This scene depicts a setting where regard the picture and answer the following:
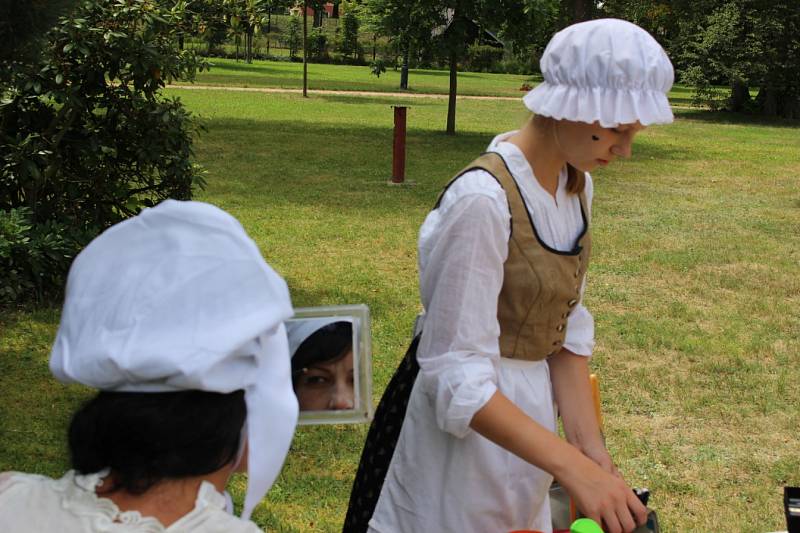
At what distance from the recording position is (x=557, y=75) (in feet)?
6.03

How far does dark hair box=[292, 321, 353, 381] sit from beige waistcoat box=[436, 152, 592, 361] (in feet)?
1.14

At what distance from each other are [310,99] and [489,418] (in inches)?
945

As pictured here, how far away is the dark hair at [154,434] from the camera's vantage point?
116 centimetres

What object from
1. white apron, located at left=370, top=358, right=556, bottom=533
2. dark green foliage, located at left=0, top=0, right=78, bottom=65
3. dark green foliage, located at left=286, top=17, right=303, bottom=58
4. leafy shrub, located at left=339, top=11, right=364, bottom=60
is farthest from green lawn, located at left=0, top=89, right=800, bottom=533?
dark green foliage, located at left=286, top=17, right=303, bottom=58

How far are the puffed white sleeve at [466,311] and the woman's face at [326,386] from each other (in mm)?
194

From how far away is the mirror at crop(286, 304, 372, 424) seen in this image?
5.39 ft

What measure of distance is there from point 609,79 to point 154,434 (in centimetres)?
104

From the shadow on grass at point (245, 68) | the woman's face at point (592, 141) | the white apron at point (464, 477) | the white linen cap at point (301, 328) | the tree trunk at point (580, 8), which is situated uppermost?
the tree trunk at point (580, 8)

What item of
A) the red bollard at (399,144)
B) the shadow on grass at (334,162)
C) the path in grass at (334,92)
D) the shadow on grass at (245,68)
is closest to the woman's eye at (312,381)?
the shadow on grass at (334,162)

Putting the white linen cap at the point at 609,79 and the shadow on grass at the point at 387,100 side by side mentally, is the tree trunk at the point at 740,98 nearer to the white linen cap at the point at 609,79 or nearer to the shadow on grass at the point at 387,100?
the shadow on grass at the point at 387,100

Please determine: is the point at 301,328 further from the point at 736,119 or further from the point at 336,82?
the point at 336,82

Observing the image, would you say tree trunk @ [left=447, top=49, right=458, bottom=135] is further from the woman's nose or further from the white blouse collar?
the white blouse collar

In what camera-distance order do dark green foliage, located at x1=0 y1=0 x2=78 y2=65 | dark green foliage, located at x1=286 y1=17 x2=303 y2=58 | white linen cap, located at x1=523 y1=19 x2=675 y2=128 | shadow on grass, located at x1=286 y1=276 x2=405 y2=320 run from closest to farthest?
white linen cap, located at x1=523 y1=19 x2=675 y2=128 → dark green foliage, located at x1=0 y1=0 x2=78 y2=65 → shadow on grass, located at x1=286 y1=276 x2=405 y2=320 → dark green foliage, located at x1=286 y1=17 x2=303 y2=58

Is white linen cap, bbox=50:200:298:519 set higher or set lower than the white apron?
higher
